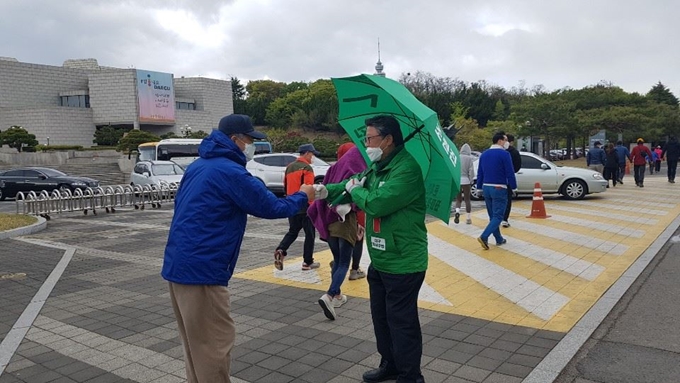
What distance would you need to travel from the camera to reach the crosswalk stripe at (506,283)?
5746mm

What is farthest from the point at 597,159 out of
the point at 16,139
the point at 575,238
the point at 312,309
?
the point at 16,139

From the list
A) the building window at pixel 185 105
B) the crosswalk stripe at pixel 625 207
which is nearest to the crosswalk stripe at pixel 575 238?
the crosswalk stripe at pixel 625 207

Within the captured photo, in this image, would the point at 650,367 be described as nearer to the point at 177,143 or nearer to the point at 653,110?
the point at 177,143

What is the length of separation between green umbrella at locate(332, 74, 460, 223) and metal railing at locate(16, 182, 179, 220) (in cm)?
1433

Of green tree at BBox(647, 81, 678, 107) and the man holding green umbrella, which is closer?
the man holding green umbrella

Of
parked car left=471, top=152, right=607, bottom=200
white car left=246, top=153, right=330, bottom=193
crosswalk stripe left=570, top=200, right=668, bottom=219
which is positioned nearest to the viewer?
crosswalk stripe left=570, top=200, right=668, bottom=219

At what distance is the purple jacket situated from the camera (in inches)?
215

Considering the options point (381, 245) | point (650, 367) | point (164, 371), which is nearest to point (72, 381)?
point (164, 371)

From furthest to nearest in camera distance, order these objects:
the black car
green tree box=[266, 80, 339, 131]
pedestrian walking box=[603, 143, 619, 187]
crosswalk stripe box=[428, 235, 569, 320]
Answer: green tree box=[266, 80, 339, 131], the black car, pedestrian walking box=[603, 143, 619, 187], crosswalk stripe box=[428, 235, 569, 320]

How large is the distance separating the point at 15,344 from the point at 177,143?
92.0 ft

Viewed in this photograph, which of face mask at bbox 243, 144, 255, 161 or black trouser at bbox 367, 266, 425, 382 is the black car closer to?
face mask at bbox 243, 144, 255, 161

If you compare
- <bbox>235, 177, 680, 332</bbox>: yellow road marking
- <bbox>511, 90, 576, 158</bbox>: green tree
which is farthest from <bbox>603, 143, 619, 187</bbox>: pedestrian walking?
<bbox>511, 90, 576, 158</bbox>: green tree

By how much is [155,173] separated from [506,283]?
18217 mm

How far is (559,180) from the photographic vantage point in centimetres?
1630
